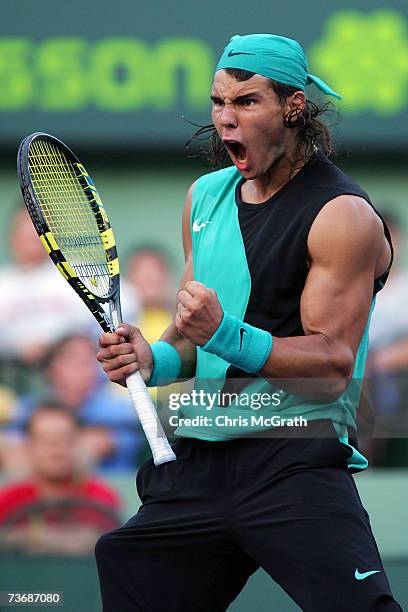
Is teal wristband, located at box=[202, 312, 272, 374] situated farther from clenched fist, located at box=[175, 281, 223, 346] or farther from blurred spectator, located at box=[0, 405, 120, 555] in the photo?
blurred spectator, located at box=[0, 405, 120, 555]

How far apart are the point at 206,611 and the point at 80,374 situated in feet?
9.83

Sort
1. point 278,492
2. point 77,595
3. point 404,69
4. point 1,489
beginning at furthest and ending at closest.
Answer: point 404,69, point 1,489, point 77,595, point 278,492

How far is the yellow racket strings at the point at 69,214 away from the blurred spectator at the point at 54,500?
2.41 metres

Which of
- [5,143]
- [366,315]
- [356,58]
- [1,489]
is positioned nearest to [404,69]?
[356,58]

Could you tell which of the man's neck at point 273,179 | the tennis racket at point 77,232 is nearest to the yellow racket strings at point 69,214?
the tennis racket at point 77,232

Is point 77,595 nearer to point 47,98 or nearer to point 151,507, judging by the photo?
point 151,507

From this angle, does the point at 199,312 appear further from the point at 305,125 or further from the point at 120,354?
the point at 305,125

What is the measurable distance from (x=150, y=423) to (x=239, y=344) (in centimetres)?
38

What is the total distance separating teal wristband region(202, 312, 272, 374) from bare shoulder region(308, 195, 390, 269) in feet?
0.93

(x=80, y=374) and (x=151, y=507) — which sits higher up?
(x=151, y=507)

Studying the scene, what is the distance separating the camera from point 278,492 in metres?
3.12

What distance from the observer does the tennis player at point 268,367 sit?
118 inches

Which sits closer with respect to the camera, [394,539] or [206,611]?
[206,611]

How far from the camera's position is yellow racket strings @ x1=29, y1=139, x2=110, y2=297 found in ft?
11.4
